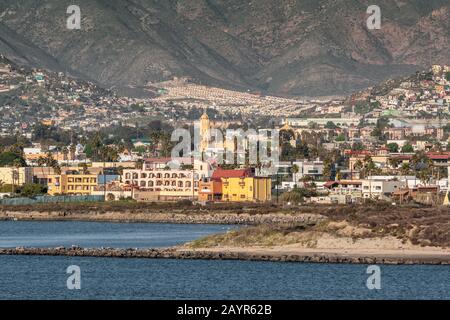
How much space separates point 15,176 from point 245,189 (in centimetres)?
2388

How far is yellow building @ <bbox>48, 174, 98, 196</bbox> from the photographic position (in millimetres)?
147625

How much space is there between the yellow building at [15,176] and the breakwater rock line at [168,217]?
2336 centimetres

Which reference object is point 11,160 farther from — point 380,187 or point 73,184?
point 380,187

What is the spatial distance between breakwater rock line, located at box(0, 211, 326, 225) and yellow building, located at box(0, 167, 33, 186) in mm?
23362

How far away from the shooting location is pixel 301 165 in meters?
166

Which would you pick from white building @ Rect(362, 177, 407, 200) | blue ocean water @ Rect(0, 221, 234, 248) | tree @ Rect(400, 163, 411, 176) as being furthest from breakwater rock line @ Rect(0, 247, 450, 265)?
tree @ Rect(400, 163, 411, 176)

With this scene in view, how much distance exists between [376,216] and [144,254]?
13182 millimetres

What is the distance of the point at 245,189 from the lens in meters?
139

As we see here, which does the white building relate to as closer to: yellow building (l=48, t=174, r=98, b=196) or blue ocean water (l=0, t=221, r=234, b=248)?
yellow building (l=48, t=174, r=98, b=196)

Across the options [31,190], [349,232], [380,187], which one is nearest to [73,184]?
[31,190]

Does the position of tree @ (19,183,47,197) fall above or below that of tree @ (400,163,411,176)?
below

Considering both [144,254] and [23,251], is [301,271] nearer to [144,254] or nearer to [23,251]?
[144,254]
